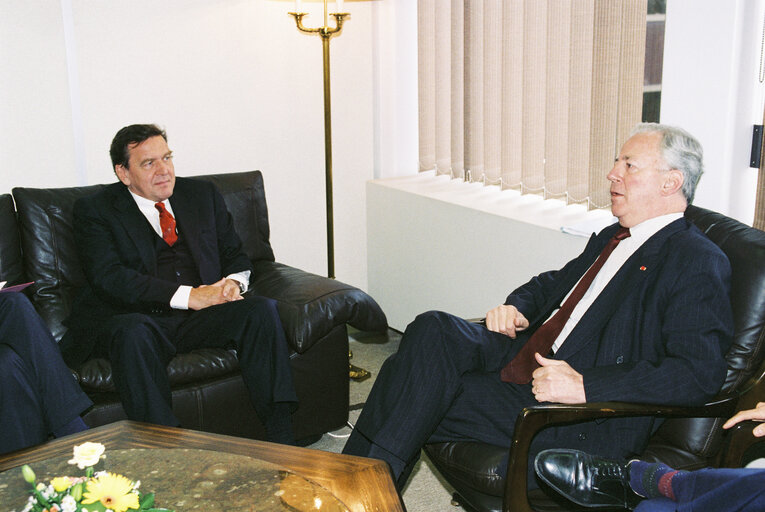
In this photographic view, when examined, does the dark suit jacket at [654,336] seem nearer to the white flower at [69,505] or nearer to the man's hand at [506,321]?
the man's hand at [506,321]

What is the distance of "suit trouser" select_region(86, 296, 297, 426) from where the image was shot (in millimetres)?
2484

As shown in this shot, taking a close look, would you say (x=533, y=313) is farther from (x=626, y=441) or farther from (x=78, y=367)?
(x=78, y=367)

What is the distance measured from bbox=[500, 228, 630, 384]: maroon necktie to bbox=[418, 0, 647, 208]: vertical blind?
813 millimetres

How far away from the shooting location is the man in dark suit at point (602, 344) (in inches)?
76.4

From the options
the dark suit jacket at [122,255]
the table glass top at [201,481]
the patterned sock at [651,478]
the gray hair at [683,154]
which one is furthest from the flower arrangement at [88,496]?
the gray hair at [683,154]

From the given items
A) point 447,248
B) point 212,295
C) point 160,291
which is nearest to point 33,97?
point 160,291

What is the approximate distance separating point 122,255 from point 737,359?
2.09 meters

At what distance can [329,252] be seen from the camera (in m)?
3.69

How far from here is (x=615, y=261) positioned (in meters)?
2.27

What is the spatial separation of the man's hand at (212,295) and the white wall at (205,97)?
984mm

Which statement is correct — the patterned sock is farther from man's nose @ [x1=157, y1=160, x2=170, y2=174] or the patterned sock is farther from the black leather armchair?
man's nose @ [x1=157, y1=160, x2=170, y2=174]

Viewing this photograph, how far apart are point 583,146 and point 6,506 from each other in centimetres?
240

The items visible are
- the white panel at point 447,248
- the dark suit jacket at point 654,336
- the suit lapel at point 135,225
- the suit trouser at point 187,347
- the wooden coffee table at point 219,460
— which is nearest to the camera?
the wooden coffee table at point 219,460

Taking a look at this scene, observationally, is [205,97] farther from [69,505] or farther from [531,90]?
[69,505]
